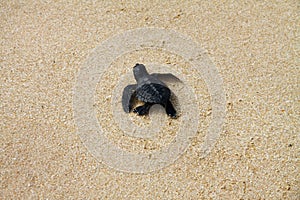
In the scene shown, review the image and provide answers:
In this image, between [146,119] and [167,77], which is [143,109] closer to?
[146,119]

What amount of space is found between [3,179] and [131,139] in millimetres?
925

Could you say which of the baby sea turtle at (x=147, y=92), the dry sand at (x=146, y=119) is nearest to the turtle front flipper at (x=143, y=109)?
the baby sea turtle at (x=147, y=92)

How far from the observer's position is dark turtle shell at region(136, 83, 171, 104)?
2.37 meters

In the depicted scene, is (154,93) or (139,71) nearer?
(154,93)

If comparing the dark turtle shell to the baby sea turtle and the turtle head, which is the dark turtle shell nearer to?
the baby sea turtle

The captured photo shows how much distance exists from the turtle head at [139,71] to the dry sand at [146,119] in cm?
16

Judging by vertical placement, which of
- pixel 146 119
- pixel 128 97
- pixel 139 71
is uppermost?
pixel 139 71

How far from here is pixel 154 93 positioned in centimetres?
237

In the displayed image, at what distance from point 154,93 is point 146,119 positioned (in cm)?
24

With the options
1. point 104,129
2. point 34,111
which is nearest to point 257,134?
point 104,129

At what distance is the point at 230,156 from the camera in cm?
231

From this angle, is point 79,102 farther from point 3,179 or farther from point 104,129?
point 3,179

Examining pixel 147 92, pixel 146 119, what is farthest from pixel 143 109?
pixel 147 92

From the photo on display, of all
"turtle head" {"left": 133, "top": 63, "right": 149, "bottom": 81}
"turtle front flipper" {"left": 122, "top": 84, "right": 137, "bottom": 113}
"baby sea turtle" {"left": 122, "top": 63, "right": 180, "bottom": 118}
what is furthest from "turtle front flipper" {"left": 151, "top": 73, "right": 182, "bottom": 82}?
"turtle front flipper" {"left": 122, "top": 84, "right": 137, "bottom": 113}
